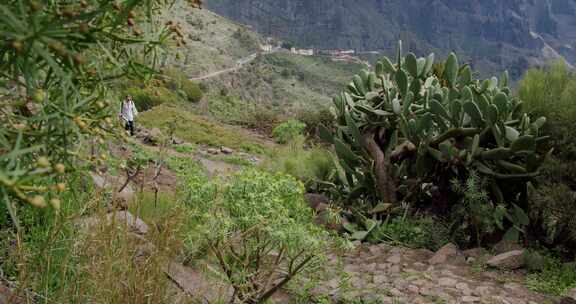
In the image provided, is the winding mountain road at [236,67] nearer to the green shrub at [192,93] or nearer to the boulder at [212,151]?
the green shrub at [192,93]

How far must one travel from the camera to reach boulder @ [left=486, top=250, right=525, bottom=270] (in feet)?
14.2

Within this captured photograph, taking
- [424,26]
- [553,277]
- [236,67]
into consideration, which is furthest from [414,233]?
[424,26]

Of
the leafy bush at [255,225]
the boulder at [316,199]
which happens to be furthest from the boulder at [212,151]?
the leafy bush at [255,225]

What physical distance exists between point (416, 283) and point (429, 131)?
1.60m

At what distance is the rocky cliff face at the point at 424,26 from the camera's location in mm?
144125

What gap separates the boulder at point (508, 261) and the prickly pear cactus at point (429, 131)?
0.59m

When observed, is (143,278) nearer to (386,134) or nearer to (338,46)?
(386,134)

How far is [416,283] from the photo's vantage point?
407cm

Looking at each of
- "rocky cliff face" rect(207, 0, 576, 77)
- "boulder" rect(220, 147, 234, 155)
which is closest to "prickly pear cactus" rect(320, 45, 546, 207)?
"boulder" rect(220, 147, 234, 155)

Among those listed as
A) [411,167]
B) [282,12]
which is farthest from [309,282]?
[282,12]

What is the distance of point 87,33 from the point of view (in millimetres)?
1384

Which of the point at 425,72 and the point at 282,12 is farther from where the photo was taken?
the point at 282,12

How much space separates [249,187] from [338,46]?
141 meters

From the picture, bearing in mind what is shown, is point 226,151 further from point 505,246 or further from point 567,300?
point 567,300
